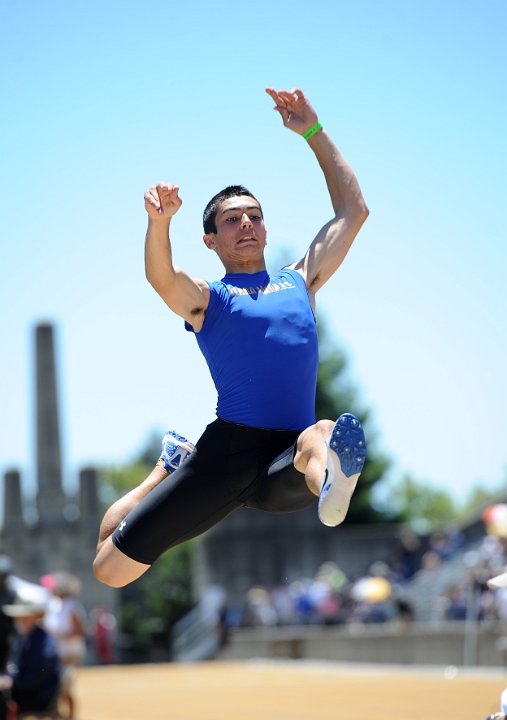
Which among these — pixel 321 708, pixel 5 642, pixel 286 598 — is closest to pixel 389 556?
pixel 286 598

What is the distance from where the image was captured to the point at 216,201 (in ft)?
24.7

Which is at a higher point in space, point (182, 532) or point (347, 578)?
point (182, 532)

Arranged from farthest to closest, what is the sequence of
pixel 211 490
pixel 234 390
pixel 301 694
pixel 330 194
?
pixel 301 694, pixel 330 194, pixel 234 390, pixel 211 490

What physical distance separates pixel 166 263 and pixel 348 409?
56.5 m

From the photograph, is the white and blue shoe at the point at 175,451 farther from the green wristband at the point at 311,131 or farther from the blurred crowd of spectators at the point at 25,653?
the blurred crowd of spectators at the point at 25,653

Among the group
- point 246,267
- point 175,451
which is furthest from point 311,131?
point 175,451

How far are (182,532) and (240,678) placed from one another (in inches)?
749

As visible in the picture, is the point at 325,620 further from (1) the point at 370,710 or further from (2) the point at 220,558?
(1) the point at 370,710

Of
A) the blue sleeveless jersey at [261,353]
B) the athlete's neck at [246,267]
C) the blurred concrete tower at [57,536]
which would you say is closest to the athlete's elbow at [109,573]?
the blue sleeveless jersey at [261,353]

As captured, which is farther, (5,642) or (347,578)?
(347,578)

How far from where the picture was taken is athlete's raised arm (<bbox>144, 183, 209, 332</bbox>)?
22.9 feet

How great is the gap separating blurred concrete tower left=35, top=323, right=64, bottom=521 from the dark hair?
144ft

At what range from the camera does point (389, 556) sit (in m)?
35.2

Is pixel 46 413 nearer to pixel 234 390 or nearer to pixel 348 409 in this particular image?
pixel 348 409
